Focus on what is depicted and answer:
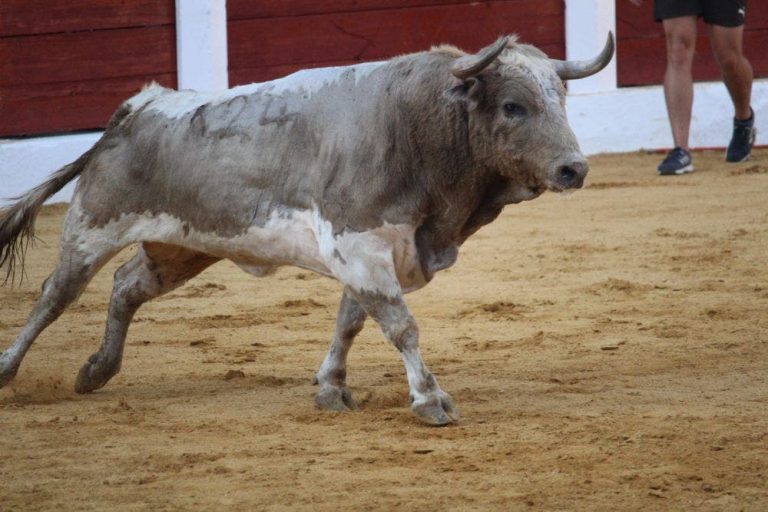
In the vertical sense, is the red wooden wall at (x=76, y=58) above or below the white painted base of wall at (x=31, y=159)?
above

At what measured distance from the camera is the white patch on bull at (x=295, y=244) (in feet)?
13.4

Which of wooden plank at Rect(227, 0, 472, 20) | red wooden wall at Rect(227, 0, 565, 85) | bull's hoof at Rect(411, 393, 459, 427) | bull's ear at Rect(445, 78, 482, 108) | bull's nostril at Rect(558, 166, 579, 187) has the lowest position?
bull's hoof at Rect(411, 393, 459, 427)

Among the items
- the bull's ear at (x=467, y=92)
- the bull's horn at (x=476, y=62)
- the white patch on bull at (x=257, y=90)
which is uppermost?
the bull's horn at (x=476, y=62)

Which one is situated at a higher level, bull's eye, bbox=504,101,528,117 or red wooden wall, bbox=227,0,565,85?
bull's eye, bbox=504,101,528,117

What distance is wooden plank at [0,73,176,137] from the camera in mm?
8539

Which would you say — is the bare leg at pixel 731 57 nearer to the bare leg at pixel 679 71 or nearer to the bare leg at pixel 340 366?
the bare leg at pixel 679 71

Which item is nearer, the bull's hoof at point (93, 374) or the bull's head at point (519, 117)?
the bull's head at point (519, 117)

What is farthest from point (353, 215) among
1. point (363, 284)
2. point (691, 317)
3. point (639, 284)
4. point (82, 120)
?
point (82, 120)

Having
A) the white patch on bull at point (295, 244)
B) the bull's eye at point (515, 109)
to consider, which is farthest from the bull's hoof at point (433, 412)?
the bull's eye at point (515, 109)

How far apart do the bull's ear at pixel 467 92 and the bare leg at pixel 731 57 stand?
483 cm

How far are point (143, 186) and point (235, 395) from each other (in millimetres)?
708

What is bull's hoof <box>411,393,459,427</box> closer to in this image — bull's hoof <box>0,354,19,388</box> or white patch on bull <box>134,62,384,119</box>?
white patch on bull <box>134,62,384,119</box>

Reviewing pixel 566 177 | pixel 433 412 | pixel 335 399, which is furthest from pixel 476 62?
pixel 335 399

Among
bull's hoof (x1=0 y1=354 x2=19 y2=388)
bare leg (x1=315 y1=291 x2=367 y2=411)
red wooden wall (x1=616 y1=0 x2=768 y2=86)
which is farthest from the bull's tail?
red wooden wall (x1=616 y1=0 x2=768 y2=86)
